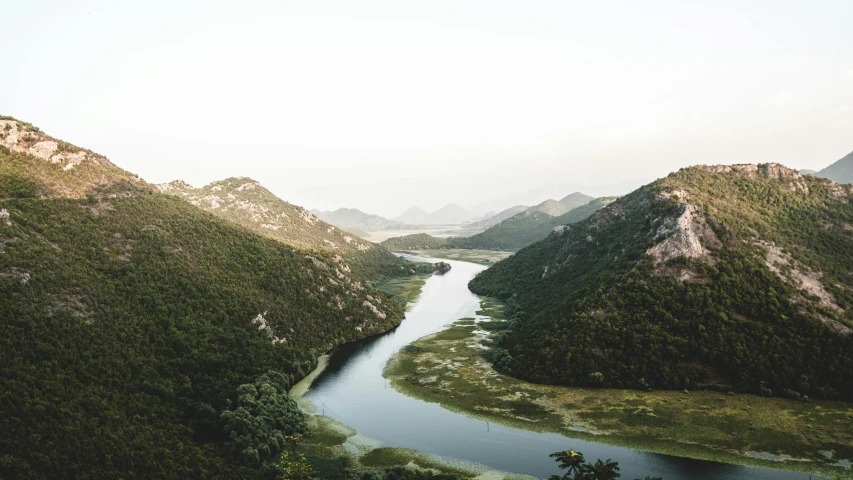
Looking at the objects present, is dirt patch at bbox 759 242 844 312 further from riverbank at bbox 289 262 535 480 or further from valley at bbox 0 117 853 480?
riverbank at bbox 289 262 535 480

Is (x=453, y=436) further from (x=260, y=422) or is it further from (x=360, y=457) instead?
(x=260, y=422)

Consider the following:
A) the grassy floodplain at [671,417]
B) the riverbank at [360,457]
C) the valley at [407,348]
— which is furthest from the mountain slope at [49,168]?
the grassy floodplain at [671,417]

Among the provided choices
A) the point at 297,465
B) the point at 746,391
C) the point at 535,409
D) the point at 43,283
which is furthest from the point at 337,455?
the point at 746,391

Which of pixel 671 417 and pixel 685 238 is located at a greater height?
pixel 685 238

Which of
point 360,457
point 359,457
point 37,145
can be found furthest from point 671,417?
point 37,145

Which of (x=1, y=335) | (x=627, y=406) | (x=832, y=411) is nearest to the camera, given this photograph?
(x=1, y=335)

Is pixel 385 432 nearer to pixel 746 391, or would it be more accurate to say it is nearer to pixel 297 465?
pixel 297 465
